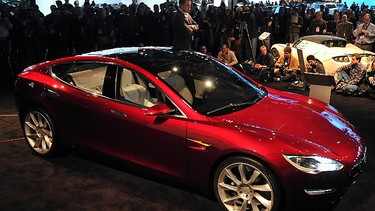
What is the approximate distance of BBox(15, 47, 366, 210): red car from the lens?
Answer: 3191mm

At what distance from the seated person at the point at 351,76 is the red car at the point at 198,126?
4443 mm

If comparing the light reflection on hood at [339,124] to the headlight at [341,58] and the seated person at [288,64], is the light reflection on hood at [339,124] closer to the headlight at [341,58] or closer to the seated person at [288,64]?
the headlight at [341,58]

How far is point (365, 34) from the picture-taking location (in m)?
10.7

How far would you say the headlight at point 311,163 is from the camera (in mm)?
3113

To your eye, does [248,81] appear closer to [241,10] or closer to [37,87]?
[37,87]

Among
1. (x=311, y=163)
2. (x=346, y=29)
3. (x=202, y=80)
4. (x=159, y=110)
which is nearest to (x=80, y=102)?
(x=159, y=110)

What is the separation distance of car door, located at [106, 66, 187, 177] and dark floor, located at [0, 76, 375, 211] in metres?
0.35

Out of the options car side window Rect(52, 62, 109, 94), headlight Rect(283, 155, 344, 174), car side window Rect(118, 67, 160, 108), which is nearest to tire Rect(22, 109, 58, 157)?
car side window Rect(52, 62, 109, 94)

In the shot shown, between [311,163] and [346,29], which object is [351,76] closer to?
[346,29]

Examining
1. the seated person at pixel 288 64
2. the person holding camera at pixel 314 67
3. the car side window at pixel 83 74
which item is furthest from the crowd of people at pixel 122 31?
the car side window at pixel 83 74

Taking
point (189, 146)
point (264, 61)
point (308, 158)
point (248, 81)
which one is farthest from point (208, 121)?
point (264, 61)

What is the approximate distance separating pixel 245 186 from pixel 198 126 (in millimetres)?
660

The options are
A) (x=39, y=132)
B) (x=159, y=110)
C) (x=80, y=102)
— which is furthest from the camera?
(x=39, y=132)

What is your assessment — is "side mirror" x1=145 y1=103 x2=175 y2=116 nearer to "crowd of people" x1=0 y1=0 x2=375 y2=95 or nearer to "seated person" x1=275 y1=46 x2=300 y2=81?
"crowd of people" x1=0 y1=0 x2=375 y2=95
